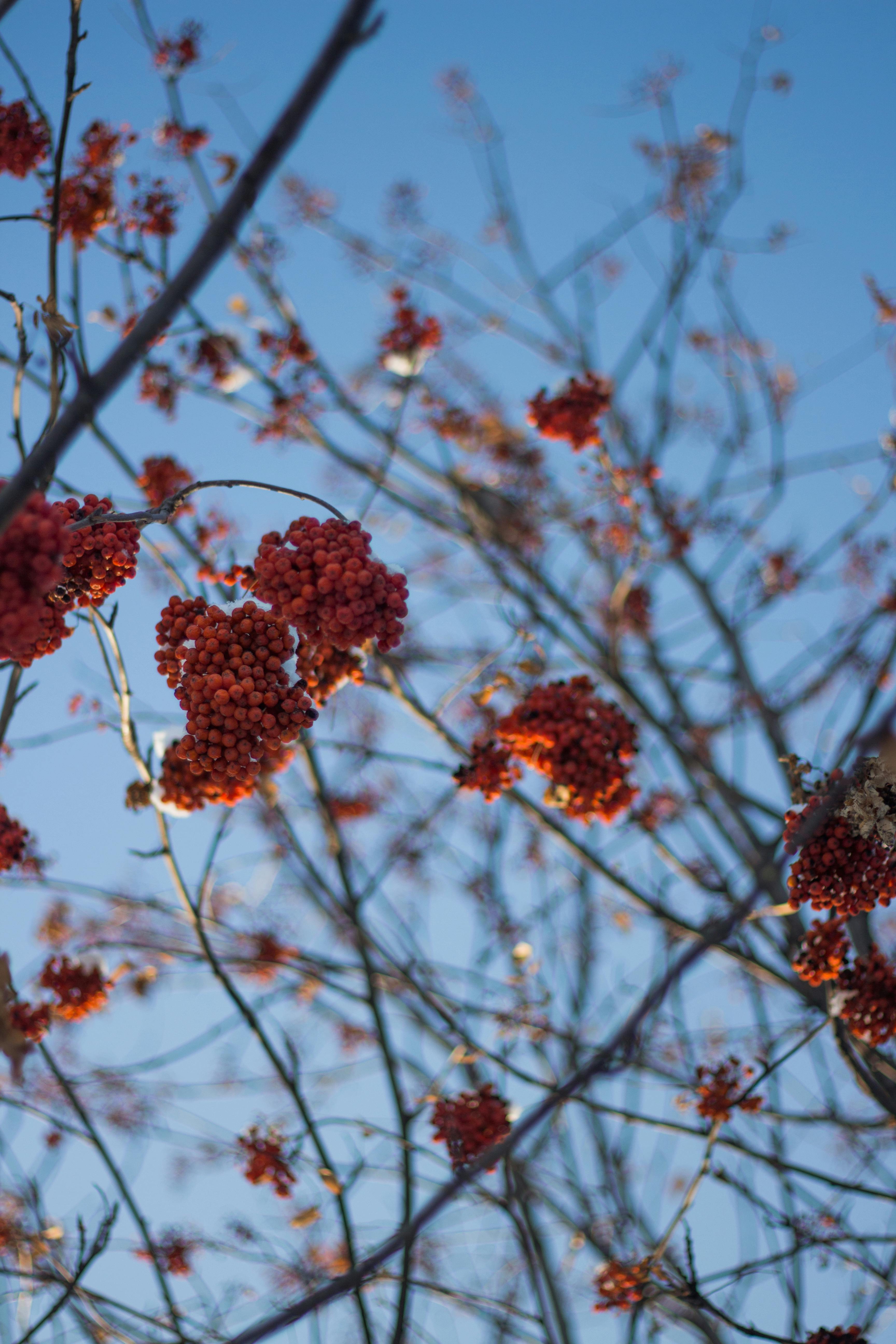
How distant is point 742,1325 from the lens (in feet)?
9.09

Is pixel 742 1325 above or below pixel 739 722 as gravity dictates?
below

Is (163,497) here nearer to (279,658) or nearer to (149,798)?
(149,798)

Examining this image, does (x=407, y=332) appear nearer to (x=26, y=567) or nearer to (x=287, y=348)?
(x=287, y=348)

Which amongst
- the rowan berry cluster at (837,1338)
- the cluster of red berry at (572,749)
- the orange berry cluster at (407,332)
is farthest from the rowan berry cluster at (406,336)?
the rowan berry cluster at (837,1338)

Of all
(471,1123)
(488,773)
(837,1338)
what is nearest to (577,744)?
(488,773)

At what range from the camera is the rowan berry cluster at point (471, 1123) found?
10.7ft

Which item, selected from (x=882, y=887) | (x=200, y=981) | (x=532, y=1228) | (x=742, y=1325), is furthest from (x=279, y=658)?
(x=200, y=981)

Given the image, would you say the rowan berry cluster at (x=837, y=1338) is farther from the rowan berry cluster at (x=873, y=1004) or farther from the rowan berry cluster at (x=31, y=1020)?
the rowan berry cluster at (x=31, y=1020)

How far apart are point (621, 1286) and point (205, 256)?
371cm

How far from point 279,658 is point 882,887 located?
191 cm

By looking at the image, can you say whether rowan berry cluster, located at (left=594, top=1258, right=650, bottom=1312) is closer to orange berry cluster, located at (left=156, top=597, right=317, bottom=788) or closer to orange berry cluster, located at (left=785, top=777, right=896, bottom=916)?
orange berry cluster, located at (left=785, top=777, right=896, bottom=916)

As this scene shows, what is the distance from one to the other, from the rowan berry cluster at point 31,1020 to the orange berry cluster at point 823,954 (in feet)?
8.97

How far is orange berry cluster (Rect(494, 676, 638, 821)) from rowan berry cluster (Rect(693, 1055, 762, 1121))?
1043 mm

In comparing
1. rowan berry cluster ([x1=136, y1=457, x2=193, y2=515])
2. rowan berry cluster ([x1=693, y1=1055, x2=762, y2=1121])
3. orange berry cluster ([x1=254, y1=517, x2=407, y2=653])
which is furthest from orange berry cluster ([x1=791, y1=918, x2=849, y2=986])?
rowan berry cluster ([x1=136, y1=457, x2=193, y2=515])
